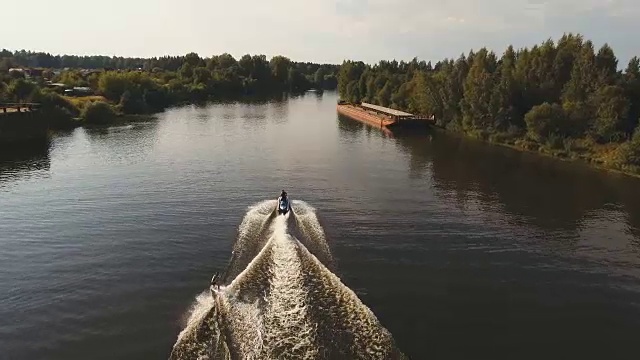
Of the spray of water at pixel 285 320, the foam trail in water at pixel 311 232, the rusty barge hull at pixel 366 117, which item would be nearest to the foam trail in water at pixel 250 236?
the foam trail in water at pixel 311 232

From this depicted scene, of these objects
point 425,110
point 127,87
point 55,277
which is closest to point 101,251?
point 55,277

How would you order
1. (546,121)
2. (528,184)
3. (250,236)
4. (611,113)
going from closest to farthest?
(250,236), (528,184), (611,113), (546,121)

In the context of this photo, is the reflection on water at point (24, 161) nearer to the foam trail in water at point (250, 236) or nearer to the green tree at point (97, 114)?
the green tree at point (97, 114)

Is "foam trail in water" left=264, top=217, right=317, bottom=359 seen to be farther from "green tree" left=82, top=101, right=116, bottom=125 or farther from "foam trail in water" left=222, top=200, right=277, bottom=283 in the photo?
"green tree" left=82, top=101, right=116, bottom=125

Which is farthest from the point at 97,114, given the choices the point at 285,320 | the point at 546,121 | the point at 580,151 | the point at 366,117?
the point at 285,320

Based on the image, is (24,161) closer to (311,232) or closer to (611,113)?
(311,232)

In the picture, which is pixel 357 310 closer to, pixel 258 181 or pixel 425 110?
pixel 258 181
